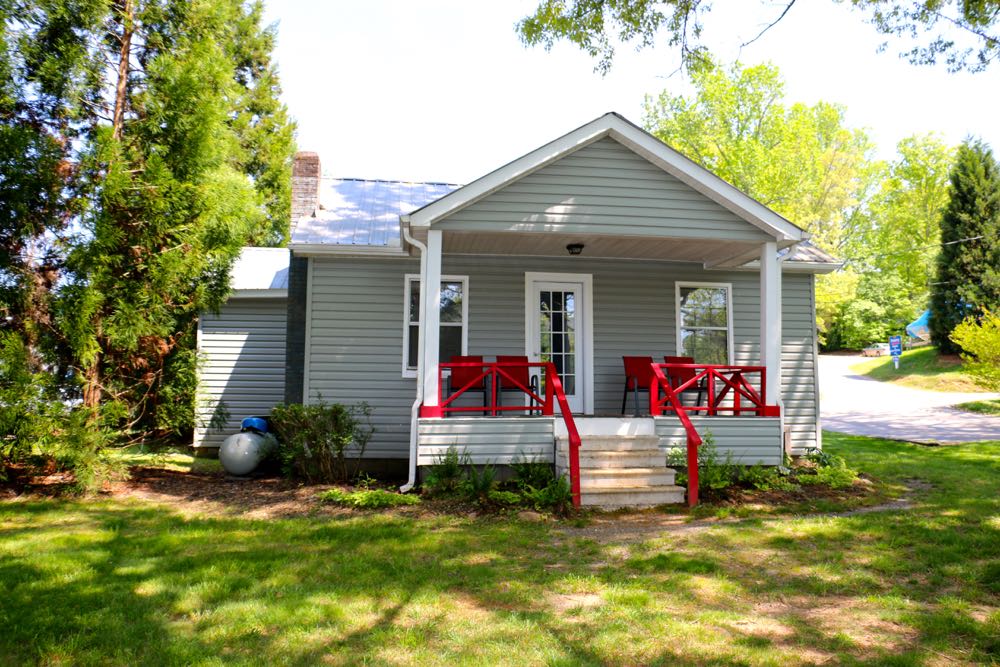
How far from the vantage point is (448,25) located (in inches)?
420

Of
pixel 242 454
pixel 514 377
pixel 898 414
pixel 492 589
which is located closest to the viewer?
pixel 492 589

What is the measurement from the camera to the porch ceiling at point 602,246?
847 centimetres

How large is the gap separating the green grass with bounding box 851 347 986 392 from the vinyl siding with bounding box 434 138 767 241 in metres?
18.1

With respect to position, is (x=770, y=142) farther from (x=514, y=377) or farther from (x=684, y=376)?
(x=514, y=377)

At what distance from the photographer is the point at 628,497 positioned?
279 inches

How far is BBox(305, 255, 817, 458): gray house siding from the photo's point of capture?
9.38 meters

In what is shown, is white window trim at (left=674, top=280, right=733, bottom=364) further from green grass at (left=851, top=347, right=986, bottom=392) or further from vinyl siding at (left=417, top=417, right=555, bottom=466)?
green grass at (left=851, top=347, right=986, bottom=392)

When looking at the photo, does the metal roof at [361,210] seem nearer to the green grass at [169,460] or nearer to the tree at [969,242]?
the green grass at [169,460]

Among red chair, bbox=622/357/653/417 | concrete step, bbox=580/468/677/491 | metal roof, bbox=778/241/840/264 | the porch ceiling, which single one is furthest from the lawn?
metal roof, bbox=778/241/840/264

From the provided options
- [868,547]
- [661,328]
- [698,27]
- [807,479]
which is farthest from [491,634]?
[698,27]

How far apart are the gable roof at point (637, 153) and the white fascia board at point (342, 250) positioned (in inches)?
61.0

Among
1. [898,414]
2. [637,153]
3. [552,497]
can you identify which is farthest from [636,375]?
[898,414]

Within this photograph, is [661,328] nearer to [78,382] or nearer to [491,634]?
[491,634]

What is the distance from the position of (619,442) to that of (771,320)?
255 centimetres
